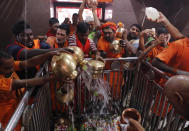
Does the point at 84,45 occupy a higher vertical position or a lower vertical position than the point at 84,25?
lower

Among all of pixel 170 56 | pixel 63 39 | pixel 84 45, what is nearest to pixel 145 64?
pixel 170 56

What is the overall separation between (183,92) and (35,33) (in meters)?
4.16

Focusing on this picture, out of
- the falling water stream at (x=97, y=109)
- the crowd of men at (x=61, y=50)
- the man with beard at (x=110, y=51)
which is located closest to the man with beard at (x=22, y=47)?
the crowd of men at (x=61, y=50)

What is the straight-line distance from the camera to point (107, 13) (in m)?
4.77

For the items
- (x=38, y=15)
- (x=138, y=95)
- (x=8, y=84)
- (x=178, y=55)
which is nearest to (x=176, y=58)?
(x=178, y=55)

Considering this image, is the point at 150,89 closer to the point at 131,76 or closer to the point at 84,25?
the point at 131,76

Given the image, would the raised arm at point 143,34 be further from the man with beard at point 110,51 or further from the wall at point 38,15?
the wall at point 38,15

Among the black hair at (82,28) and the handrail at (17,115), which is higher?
the black hair at (82,28)

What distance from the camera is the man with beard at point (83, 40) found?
2.44 meters

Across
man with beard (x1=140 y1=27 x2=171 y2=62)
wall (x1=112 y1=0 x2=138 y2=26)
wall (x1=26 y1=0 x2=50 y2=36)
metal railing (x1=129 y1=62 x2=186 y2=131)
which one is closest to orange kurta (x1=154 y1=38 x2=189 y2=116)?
metal railing (x1=129 y1=62 x2=186 y2=131)

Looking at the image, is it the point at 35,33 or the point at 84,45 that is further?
the point at 35,33

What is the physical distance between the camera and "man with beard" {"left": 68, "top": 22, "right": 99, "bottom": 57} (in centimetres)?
244

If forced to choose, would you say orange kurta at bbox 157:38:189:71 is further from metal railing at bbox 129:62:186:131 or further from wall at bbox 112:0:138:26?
wall at bbox 112:0:138:26

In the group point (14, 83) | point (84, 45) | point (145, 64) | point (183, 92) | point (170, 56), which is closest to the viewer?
point (183, 92)
